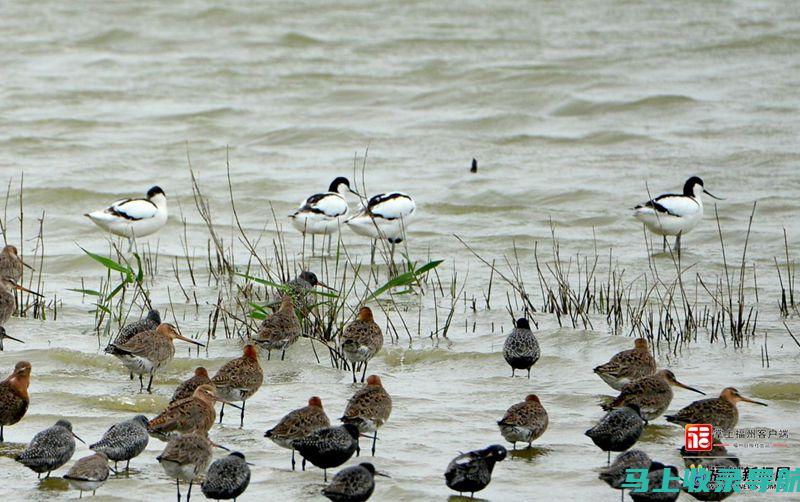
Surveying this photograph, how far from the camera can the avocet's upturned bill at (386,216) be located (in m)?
15.1

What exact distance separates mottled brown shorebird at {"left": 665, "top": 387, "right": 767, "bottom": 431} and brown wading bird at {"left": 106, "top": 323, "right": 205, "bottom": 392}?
3521mm

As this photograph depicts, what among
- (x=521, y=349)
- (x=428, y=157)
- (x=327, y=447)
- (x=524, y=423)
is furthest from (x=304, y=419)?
(x=428, y=157)

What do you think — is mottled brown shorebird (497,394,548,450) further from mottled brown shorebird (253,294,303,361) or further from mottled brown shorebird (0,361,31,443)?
mottled brown shorebird (0,361,31,443)

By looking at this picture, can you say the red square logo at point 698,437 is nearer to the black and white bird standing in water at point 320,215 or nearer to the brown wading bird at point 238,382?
the brown wading bird at point 238,382

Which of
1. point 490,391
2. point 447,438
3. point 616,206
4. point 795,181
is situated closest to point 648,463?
point 447,438

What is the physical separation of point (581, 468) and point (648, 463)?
33.8 inches

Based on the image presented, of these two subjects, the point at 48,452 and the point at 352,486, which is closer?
the point at 352,486

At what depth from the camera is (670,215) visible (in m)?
15.2

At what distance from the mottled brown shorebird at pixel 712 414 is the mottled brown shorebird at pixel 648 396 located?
7.0 inches

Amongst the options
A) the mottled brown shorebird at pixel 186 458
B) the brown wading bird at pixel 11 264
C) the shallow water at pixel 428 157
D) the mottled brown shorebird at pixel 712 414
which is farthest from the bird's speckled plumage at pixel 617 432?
the brown wading bird at pixel 11 264

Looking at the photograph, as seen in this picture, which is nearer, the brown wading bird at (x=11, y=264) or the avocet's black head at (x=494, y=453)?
the avocet's black head at (x=494, y=453)

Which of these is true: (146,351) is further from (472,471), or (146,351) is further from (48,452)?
(472,471)

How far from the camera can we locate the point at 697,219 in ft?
51.1

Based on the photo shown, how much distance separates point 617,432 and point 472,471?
1.11 metres
